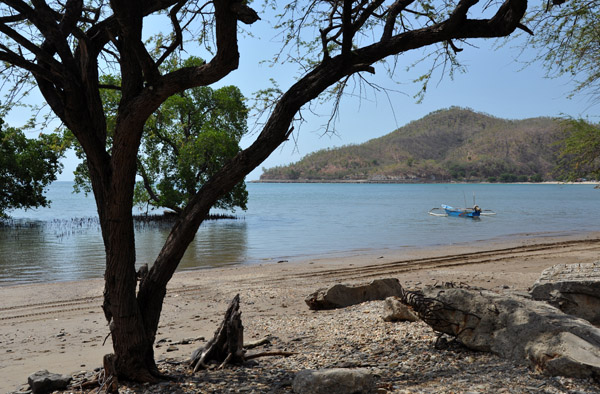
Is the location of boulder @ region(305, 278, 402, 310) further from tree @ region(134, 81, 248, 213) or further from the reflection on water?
tree @ region(134, 81, 248, 213)

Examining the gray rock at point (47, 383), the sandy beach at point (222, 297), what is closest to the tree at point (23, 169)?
the sandy beach at point (222, 297)

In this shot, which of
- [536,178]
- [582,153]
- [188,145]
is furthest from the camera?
[536,178]

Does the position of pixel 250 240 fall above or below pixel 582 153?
below

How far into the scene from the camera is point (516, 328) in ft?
14.0

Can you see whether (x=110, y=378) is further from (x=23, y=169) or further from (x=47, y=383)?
(x=23, y=169)

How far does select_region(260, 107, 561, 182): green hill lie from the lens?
148 metres

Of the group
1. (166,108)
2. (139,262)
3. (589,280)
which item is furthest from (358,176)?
(589,280)

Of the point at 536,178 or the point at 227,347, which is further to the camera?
the point at 536,178

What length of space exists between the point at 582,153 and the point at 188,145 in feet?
72.0

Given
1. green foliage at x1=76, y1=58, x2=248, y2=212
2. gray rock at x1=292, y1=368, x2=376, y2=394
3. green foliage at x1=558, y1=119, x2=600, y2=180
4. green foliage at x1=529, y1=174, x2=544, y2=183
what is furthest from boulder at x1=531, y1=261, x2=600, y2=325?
green foliage at x1=529, y1=174, x2=544, y2=183

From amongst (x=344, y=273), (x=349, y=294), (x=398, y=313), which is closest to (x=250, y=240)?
(x=344, y=273)

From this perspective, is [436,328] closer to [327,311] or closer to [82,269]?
[327,311]

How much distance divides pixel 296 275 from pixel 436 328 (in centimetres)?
875

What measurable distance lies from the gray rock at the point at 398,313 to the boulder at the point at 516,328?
3.13 feet
